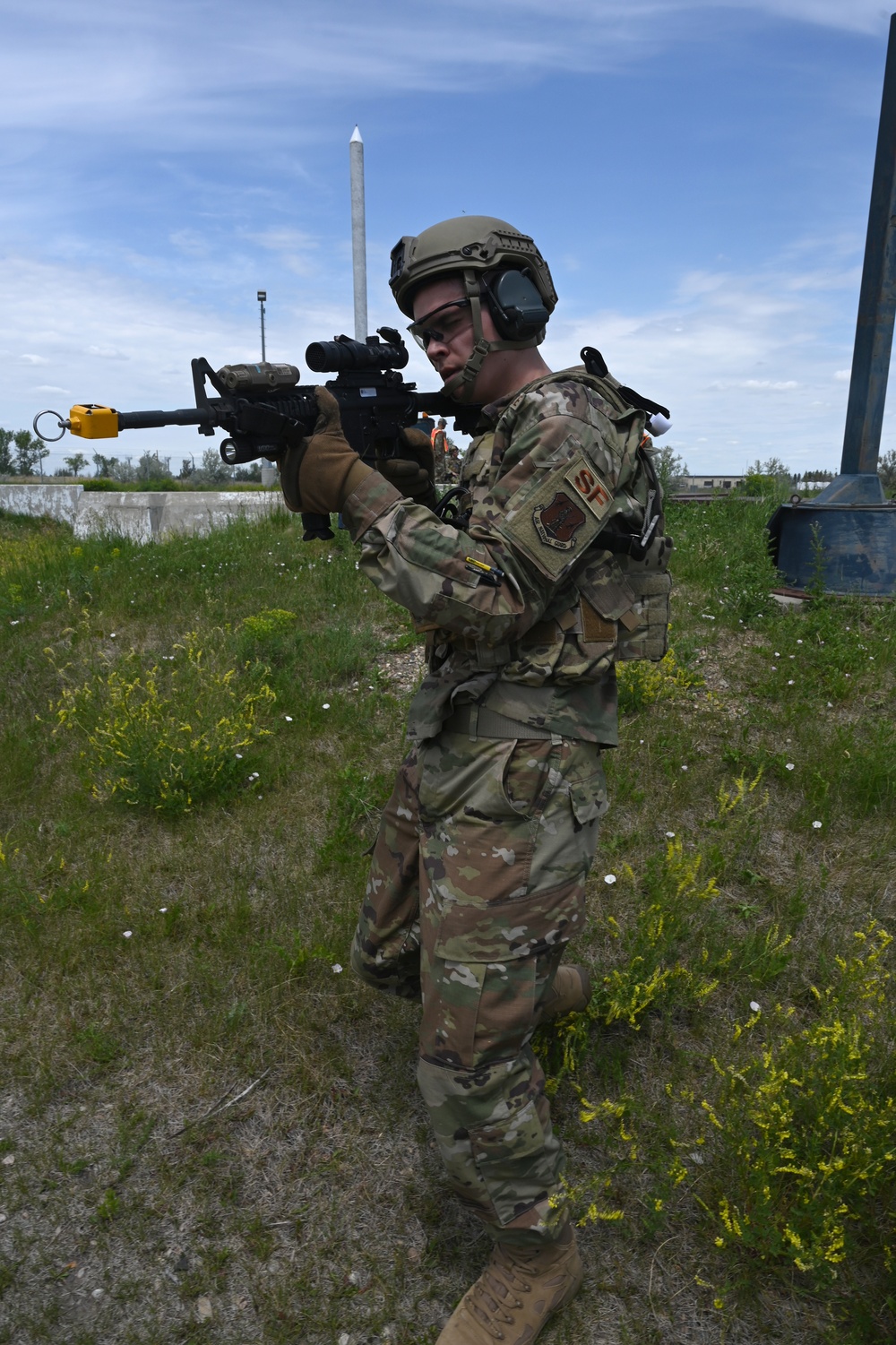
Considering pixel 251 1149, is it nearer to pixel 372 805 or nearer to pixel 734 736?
pixel 372 805

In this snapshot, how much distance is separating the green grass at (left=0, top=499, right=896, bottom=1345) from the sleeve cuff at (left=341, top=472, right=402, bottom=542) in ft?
5.53

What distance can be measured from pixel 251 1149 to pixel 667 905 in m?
1.73

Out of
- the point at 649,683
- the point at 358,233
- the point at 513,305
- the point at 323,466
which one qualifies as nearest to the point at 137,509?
the point at 358,233

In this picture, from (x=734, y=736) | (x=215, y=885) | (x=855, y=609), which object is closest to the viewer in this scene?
(x=215, y=885)

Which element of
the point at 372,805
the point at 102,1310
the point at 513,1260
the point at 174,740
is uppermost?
the point at 174,740

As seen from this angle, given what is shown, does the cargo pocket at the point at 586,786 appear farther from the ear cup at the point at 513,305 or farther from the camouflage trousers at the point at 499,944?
the ear cup at the point at 513,305

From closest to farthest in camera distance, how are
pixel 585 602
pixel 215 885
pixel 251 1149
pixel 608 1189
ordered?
pixel 585 602
pixel 608 1189
pixel 251 1149
pixel 215 885

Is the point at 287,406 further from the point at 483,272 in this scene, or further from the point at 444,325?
the point at 483,272

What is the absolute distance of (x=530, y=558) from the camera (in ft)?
6.66

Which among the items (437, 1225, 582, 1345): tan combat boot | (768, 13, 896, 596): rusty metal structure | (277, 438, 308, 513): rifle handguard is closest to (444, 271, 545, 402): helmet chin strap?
(277, 438, 308, 513): rifle handguard

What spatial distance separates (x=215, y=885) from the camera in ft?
12.8

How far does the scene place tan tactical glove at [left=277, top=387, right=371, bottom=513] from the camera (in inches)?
88.0

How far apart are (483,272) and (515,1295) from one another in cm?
254

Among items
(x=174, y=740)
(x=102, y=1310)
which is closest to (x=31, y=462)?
(x=174, y=740)
